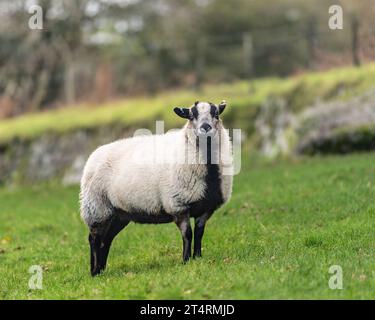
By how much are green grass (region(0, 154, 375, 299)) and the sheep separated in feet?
2.35

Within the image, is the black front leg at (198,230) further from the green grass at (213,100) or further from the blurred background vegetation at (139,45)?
the blurred background vegetation at (139,45)

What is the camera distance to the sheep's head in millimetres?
10406

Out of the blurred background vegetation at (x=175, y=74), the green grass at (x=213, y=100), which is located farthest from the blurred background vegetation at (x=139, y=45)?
the green grass at (x=213, y=100)

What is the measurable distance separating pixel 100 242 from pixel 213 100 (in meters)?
18.1

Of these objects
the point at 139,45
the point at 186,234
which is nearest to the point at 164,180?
the point at 186,234

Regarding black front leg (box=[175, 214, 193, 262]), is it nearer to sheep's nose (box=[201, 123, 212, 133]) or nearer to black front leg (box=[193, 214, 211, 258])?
black front leg (box=[193, 214, 211, 258])

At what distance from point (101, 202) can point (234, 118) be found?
15.8 meters

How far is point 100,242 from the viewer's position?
11461mm

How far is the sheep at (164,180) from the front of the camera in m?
10.5
